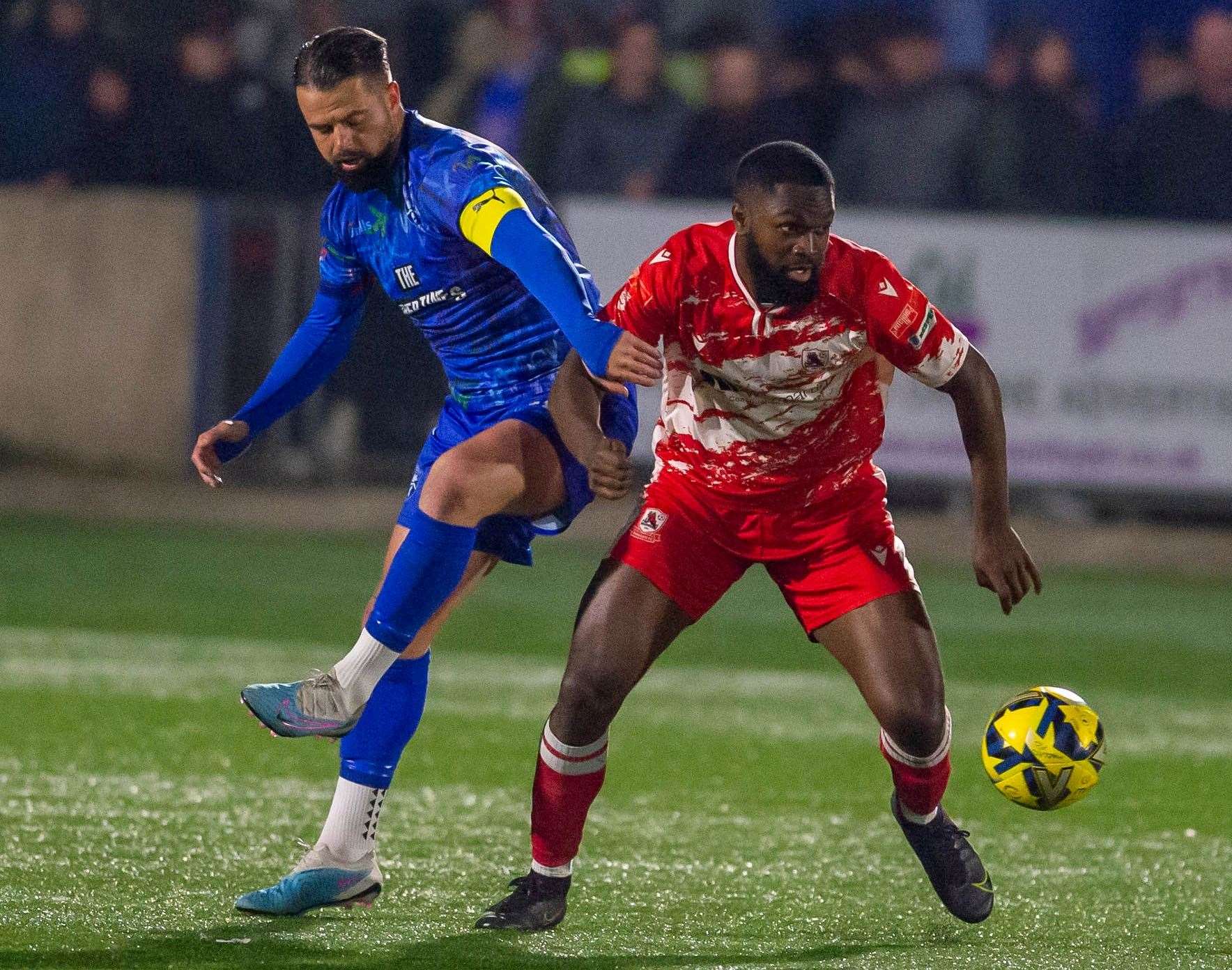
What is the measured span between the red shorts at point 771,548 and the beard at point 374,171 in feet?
3.38

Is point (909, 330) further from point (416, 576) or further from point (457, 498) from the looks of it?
point (416, 576)

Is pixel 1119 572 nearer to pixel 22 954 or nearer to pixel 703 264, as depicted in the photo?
pixel 703 264

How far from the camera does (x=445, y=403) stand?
5.27 metres

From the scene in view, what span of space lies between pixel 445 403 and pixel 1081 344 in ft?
24.6

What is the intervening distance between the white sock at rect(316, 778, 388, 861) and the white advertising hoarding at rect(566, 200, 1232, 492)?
7.01 m

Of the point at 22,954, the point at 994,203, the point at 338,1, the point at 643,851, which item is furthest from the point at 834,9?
the point at 22,954

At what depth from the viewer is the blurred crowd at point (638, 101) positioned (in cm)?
1244

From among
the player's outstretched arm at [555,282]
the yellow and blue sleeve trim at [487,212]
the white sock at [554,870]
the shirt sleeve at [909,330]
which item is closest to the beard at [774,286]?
the shirt sleeve at [909,330]

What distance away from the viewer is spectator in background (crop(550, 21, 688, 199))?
12.8 meters

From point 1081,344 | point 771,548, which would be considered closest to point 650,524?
point 771,548

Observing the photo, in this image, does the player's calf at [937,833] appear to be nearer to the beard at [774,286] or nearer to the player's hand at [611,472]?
the player's hand at [611,472]

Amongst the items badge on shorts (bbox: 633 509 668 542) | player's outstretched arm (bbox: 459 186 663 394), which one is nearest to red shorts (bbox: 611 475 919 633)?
badge on shorts (bbox: 633 509 668 542)

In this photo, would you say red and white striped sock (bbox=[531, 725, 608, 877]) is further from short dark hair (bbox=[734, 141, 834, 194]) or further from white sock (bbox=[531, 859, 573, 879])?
short dark hair (bbox=[734, 141, 834, 194])

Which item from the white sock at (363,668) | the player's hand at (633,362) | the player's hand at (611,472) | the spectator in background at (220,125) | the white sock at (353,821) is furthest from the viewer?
the spectator in background at (220,125)
